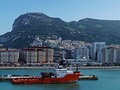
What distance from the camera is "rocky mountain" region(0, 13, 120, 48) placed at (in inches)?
4626

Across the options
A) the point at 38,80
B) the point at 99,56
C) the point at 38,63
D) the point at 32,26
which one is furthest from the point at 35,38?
the point at 38,80

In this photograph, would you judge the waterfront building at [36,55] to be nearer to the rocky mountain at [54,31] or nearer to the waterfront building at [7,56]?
the waterfront building at [7,56]

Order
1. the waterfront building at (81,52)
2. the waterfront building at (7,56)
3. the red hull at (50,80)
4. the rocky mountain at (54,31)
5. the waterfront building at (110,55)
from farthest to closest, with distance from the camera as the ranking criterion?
the rocky mountain at (54,31)
the waterfront building at (81,52)
the waterfront building at (110,55)
the waterfront building at (7,56)
the red hull at (50,80)

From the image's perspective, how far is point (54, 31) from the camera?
125750 millimetres

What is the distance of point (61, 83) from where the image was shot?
32.9m

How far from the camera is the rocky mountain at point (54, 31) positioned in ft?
385

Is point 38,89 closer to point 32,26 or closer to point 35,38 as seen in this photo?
point 35,38

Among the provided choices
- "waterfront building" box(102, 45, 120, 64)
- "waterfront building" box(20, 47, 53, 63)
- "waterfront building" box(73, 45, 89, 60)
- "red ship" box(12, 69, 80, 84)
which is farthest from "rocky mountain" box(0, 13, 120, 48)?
"red ship" box(12, 69, 80, 84)

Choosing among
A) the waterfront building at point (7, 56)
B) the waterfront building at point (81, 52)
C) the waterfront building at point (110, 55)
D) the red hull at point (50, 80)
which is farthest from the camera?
the waterfront building at point (81, 52)

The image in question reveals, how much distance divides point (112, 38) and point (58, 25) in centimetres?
2077

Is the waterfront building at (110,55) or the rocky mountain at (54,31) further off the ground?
the rocky mountain at (54,31)

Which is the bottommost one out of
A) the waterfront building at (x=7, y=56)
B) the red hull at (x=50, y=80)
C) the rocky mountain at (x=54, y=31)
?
the red hull at (x=50, y=80)

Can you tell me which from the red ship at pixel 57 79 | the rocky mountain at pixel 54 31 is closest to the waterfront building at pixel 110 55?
the rocky mountain at pixel 54 31

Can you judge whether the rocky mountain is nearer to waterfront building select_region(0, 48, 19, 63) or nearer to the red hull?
waterfront building select_region(0, 48, 19, 63)
